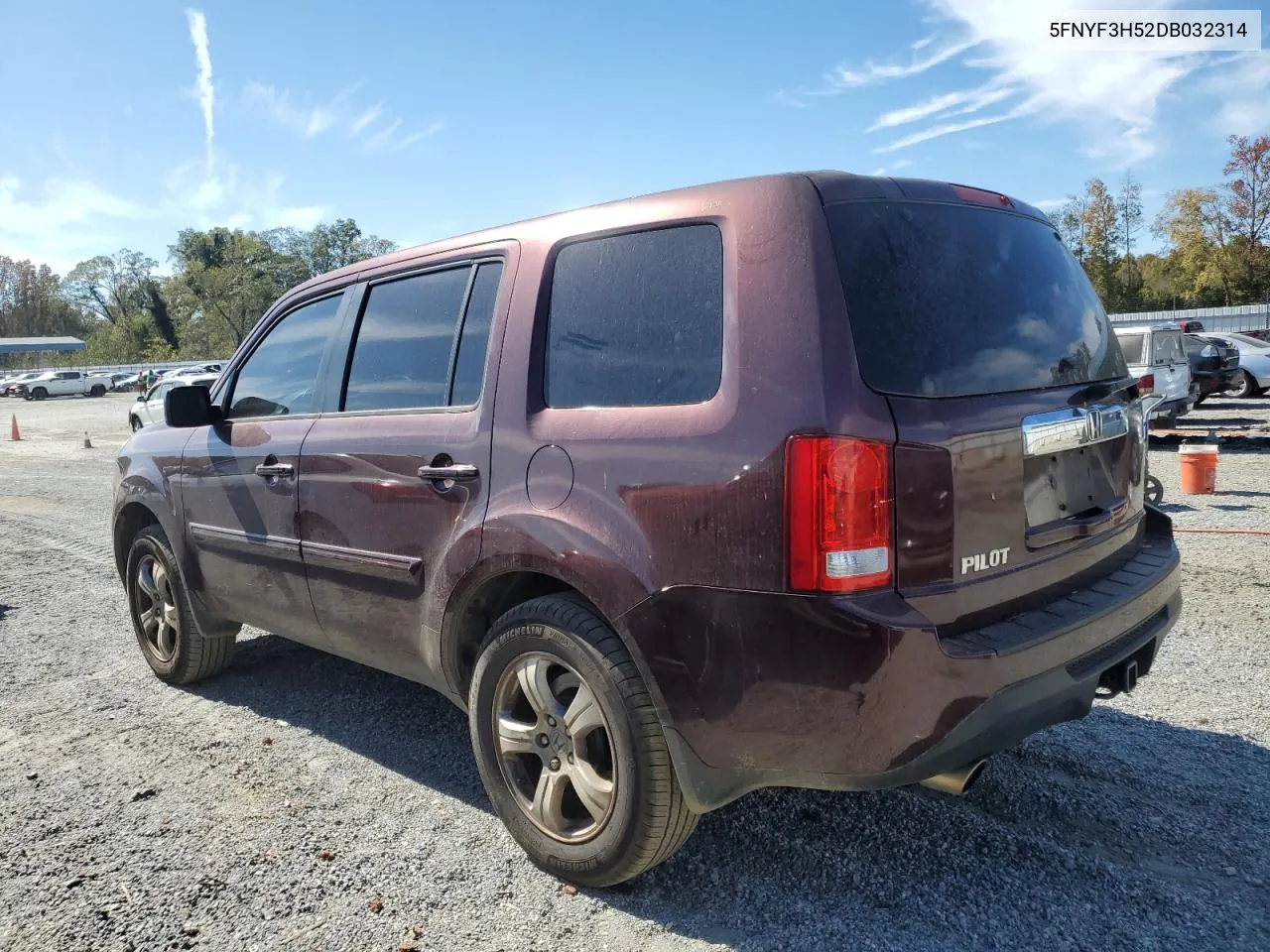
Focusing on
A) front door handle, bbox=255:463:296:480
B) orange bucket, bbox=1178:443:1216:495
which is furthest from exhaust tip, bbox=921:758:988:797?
orange bucket, bbox=1178:443:1216:495

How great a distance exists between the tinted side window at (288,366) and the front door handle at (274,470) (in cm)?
25

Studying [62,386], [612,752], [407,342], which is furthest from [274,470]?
[62,386]

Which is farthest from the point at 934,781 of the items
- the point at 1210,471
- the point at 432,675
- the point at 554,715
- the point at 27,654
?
the point at 1210,471

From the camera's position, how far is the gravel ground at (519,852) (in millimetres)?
2570

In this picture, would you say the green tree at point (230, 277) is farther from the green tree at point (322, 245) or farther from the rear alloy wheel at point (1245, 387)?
the rear alloy wheel at point (1245, 387)

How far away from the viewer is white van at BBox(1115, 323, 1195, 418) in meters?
14.6

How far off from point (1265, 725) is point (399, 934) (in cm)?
334

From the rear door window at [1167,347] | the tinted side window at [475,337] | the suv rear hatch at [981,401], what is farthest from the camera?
the rear door window at [1167,347]

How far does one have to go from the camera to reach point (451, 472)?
3.00m

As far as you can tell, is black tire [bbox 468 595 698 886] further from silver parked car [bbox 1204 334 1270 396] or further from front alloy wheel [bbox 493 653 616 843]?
silver parked car [bbox 1204 334 1270 396]

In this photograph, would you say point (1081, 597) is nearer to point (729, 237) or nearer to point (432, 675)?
point (729, 237)

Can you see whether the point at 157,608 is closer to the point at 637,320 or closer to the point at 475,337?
the point at 475,337

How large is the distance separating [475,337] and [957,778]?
6.55 feet

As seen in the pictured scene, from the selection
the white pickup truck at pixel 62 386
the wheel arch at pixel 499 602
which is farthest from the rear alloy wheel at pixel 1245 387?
the white pickup truck at pixel 62 386
